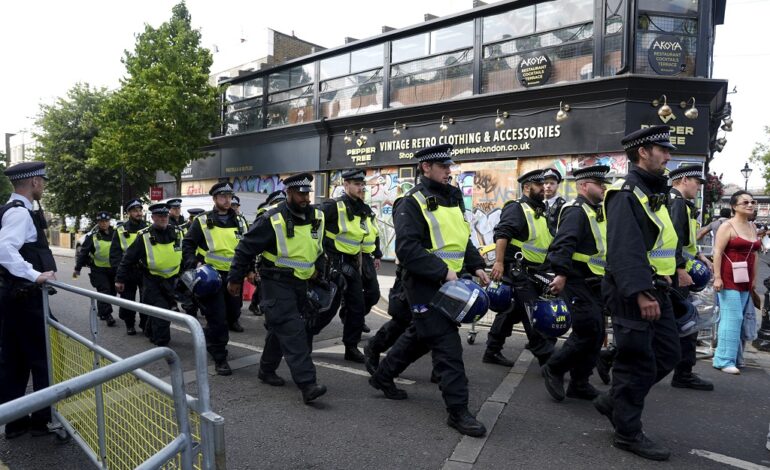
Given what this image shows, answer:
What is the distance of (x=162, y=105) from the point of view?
19.1 m

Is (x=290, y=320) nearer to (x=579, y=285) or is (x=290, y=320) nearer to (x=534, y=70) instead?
(x=579, y=285)

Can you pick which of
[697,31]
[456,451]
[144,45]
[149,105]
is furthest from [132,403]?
[144,45]

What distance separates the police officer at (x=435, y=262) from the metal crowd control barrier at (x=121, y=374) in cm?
214

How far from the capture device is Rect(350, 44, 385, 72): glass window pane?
55.4 feet

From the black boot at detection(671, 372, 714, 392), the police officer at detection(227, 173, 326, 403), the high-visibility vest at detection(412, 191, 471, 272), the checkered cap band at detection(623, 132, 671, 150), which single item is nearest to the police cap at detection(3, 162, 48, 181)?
the police officer at detection(227, 173, 326, 403)

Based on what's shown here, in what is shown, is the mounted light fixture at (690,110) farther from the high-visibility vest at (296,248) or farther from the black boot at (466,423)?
the black boot at (466,423)

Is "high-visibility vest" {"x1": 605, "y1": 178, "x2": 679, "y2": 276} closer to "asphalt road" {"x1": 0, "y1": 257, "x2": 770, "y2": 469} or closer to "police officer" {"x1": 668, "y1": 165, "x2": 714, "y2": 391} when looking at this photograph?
"police officer" {"x1": 668, "y1": 165, "x2": 714, "y2": 391}

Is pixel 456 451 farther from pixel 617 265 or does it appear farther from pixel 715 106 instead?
pixel 715 106

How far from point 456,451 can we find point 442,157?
2129mm

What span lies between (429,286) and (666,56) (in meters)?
10.8

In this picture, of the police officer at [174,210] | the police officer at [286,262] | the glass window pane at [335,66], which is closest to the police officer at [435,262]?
the police officer at [286,262]

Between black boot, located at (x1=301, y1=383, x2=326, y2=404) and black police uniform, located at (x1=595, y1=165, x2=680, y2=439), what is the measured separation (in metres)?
2.21

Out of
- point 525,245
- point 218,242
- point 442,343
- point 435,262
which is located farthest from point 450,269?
point 218,242

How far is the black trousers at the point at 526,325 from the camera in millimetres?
5391
